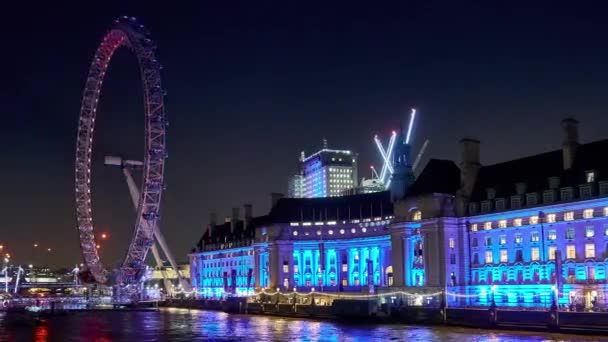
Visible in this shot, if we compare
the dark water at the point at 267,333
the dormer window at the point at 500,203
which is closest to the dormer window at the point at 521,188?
the dormer window at the point at 500,203

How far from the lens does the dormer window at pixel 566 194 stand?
97188 millimetres

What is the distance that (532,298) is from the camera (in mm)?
99250

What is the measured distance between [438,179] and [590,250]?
3025cm

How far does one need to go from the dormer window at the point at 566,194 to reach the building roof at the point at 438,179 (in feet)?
71.6

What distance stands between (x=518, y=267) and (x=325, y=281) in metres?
61.3

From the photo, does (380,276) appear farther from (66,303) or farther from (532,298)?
(66,303)

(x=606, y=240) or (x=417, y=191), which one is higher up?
(x=417, y=191)

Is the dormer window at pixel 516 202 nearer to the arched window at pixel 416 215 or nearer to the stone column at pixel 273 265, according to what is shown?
the arched window at pixel 416 215

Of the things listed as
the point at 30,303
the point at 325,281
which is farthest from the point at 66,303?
the point at 325,281

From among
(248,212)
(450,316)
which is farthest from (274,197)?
(450,316)

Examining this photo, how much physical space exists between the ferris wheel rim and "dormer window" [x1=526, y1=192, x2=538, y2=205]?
50.9 metres

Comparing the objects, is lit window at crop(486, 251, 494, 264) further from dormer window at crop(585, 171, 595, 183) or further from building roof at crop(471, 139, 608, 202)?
dormer window at crop(585, 171, 595, 183)

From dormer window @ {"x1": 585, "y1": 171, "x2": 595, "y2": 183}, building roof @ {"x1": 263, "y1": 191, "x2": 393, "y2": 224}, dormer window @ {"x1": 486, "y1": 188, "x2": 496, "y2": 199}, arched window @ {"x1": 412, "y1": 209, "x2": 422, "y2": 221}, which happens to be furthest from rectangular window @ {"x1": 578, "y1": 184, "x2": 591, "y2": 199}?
building roof @ {"x1": 263, "y1": 191, "x2": 393, "y2": 224}

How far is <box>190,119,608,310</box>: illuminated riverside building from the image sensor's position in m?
94.4
